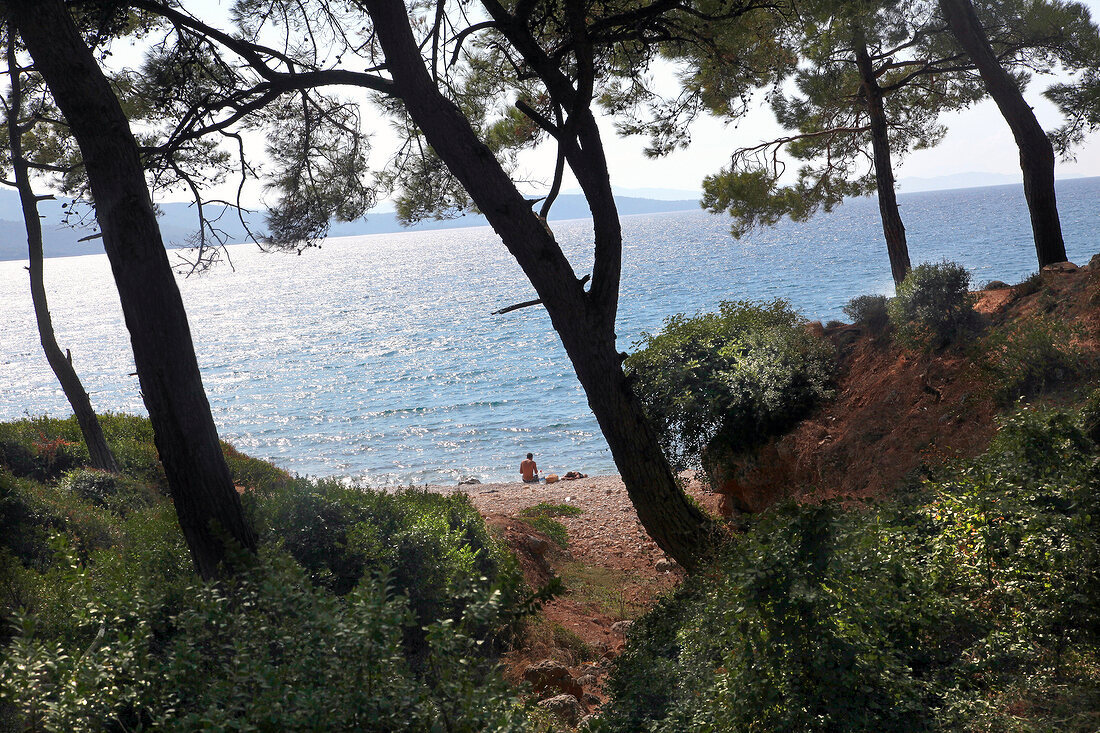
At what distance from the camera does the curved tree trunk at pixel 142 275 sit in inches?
177

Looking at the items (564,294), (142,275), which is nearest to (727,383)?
(564,294)

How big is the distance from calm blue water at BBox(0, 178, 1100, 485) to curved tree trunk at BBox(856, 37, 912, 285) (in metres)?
9.80

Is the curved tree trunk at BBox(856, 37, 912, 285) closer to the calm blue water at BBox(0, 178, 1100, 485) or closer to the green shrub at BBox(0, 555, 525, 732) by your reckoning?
the calm blue water at BBox(0, 178, 1100, 485)

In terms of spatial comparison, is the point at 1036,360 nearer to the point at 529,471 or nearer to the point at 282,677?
the point at 282,677

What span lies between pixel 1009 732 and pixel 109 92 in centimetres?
593

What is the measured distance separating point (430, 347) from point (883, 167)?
35.1 meters

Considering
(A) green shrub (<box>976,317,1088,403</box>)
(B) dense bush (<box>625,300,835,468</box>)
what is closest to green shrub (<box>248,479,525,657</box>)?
(B) dense bush (<box>625,300,835,468</box>)

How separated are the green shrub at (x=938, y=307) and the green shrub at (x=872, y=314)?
0.82 m

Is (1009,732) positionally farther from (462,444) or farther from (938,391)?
(462,444)

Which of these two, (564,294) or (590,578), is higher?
(564,294)

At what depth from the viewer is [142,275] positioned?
4.59m

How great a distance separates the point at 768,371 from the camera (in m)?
8.50

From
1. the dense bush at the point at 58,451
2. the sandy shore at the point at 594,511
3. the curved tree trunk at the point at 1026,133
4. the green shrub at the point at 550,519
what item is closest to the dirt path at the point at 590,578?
the sandy shore at the point at 594,511

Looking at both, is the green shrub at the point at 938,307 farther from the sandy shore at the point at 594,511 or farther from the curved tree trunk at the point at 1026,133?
the sandy shore at the point at 594,511
